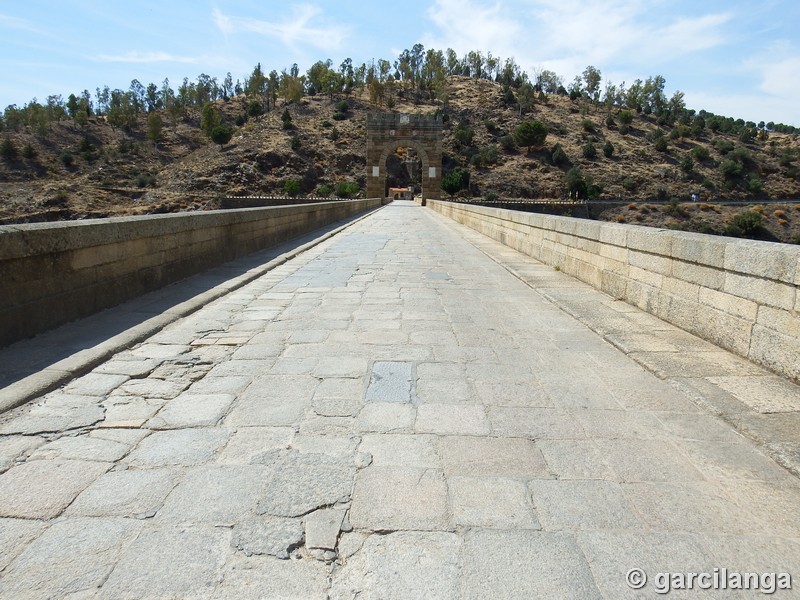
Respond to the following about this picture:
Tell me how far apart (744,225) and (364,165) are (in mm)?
39759

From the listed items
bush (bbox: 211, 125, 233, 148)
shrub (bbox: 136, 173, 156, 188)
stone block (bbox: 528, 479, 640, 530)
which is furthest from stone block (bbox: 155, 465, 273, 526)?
bush (bbox: 211, 125, 233, 148)

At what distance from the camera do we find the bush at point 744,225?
143 feet

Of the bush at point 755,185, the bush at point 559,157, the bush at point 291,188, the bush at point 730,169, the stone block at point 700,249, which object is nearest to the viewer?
the stone block at point 700,249

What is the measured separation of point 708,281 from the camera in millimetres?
4672

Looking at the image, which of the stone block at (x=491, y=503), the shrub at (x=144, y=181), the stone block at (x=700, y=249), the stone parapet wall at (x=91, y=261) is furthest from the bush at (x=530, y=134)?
the stone block at (x=491, y=503)

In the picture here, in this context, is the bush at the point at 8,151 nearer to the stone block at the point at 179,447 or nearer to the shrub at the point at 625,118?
the stone block at the point at 179,447

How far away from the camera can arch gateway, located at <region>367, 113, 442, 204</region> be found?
4862 centimetres

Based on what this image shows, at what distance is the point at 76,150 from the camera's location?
204ft

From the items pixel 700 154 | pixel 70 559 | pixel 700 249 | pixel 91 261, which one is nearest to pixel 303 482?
pixel 70 559

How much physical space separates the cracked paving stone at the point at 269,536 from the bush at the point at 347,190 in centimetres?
5185

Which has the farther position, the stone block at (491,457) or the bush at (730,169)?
the bush at (730,169)

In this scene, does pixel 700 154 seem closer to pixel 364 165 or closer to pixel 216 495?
pixel 364 165

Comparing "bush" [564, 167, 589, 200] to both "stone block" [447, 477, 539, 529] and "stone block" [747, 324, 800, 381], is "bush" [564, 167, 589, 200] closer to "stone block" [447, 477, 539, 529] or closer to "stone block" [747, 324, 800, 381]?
"stone block" [747, 324, 800, 381]

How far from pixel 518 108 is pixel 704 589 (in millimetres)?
88455
